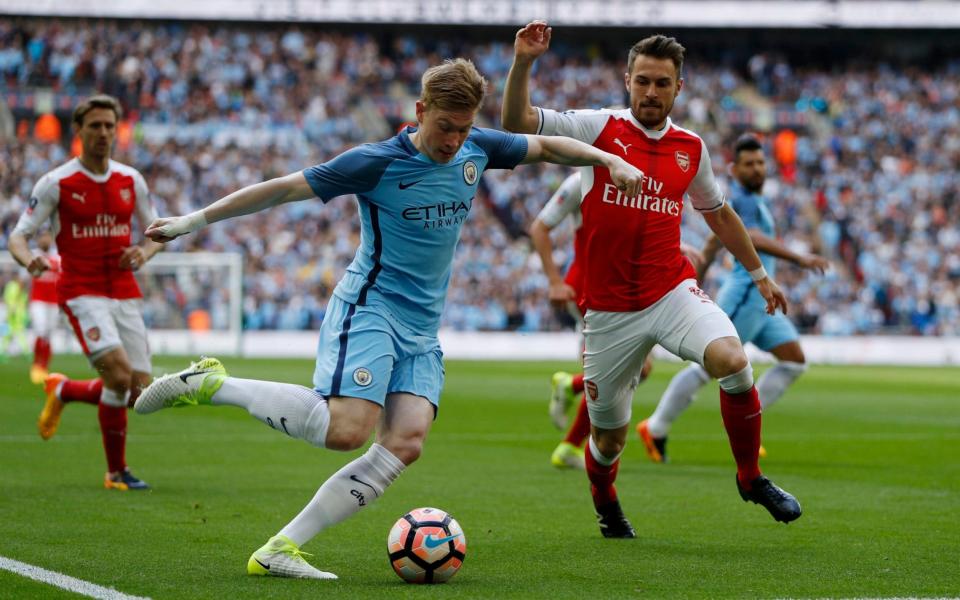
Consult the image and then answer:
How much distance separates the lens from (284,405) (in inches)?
228

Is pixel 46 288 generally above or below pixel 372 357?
below

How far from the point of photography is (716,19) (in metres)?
46.9

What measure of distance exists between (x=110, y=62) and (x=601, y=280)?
125ft

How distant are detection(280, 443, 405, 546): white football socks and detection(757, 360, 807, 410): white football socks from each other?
6597 mm

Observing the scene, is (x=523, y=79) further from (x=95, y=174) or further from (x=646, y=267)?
(x=95, y=174)

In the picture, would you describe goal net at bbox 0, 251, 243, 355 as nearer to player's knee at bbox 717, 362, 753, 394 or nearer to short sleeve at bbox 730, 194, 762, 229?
short sleeve at bbox 730, 194, 762, 229

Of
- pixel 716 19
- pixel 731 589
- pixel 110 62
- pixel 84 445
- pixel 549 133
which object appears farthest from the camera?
pixel 716 19

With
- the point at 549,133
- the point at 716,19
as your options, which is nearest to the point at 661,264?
the point at 549,133

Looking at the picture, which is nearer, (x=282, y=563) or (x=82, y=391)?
(x=282, y=563)

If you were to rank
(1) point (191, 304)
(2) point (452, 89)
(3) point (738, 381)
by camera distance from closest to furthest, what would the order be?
(2) point (452, 89)
(3) point (738, 381)
(1) point (191, 304)

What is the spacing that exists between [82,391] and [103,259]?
1.16 meters

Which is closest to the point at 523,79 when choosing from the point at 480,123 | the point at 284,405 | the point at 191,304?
the point at 284,405

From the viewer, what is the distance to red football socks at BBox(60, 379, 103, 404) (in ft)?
32.9

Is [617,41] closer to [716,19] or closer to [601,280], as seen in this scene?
[716,19]
